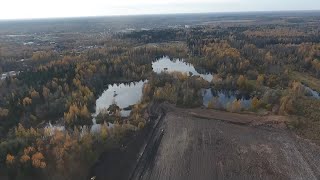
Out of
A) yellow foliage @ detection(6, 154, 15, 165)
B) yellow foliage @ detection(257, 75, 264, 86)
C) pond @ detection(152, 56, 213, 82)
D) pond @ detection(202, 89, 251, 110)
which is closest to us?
yellow foliage @ detection(6, 154, 15, 165)

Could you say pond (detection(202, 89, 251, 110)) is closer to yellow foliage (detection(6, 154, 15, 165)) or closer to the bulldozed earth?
the bulldozed earth

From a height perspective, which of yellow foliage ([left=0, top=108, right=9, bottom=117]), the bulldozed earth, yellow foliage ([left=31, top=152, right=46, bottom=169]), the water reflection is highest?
yellow foliage ([left=31, top=152, right=46, bottom=169])

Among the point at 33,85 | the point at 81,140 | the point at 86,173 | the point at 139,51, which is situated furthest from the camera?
the point at 139,51

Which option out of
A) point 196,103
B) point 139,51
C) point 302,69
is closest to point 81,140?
point 196,103

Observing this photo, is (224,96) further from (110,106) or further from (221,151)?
(221,151)

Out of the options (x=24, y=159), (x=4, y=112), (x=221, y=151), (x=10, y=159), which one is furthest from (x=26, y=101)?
(x=221, y=151)

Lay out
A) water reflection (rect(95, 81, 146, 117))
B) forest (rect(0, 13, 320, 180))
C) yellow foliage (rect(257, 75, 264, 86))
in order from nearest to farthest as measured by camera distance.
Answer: forest (rect(0, 13, 320, 180)) → water reflection (rect(95, 81, 146, 117)) → yellow foliage (rect(257, 75, 264, 86))

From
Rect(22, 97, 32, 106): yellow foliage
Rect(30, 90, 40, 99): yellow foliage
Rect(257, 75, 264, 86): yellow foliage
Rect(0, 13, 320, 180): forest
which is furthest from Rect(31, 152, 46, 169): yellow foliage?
Rect(257, 75, 264, 86): yellow foliage

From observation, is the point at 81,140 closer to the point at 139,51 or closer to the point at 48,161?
the point at 48,161

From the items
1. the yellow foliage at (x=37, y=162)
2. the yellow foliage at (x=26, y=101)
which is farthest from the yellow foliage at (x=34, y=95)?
the yellow foliage at (x=37, y=162)
